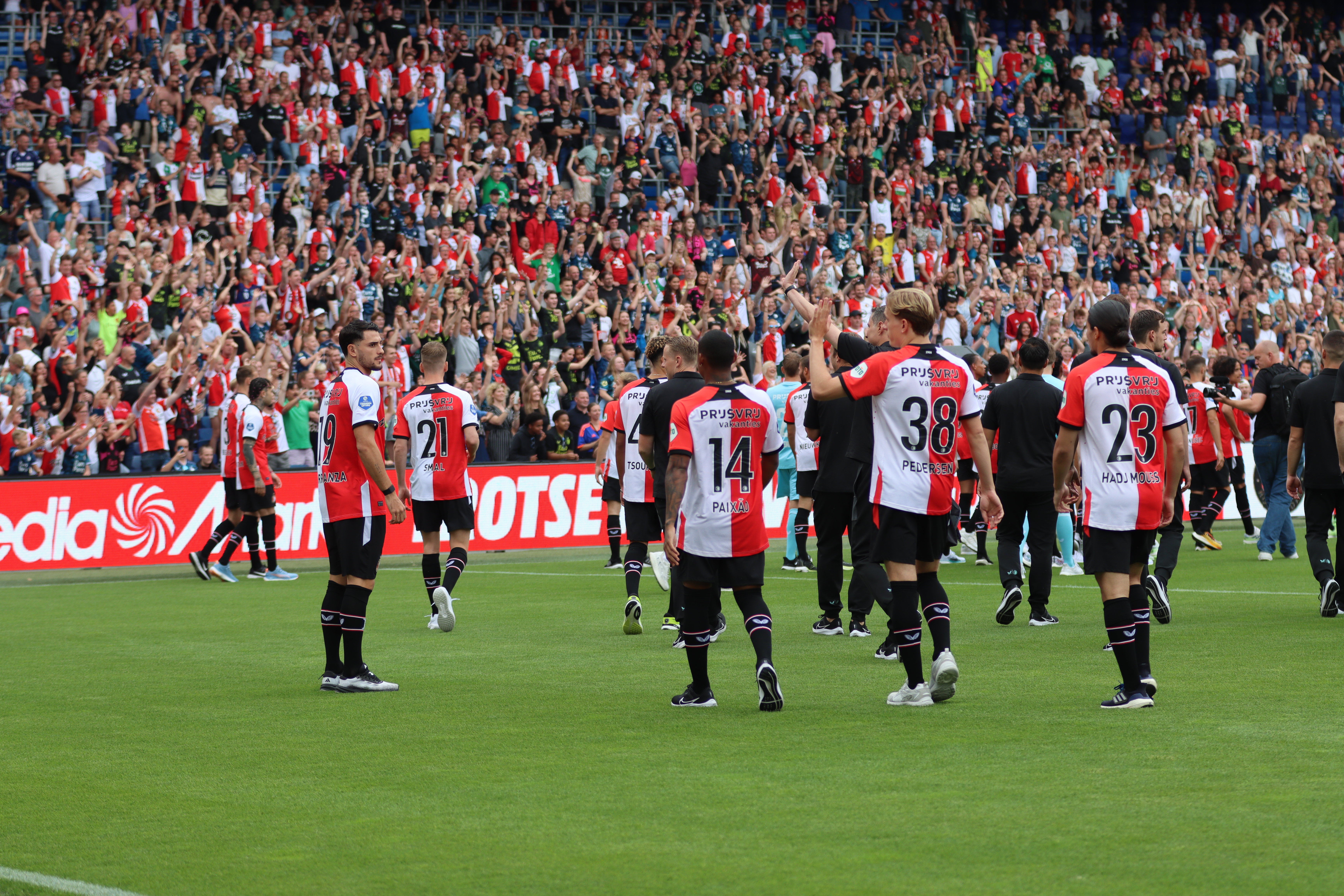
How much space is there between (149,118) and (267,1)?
3700 mm

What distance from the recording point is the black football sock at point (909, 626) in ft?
29.5

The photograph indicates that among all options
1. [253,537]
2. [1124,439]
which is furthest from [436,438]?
[253,537]

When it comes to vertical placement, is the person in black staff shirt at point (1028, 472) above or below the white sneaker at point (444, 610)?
above

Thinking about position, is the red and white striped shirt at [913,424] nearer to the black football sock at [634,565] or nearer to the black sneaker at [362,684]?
the black sneaker at [362,684]

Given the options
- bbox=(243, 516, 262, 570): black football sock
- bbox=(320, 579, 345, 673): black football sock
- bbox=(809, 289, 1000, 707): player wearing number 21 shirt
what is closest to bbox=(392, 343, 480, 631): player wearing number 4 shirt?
bbox=(320, 579, 345, 673): black football sock

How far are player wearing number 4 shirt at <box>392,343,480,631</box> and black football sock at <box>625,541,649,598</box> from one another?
133 centimetres

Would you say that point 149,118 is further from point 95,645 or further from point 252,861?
point 252,861

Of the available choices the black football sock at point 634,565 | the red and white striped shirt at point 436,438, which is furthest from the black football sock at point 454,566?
the black football sock at point 634,565

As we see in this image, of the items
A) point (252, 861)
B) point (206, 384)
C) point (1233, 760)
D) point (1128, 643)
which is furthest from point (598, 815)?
point (206, 384)

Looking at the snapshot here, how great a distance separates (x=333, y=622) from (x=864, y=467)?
3.69m

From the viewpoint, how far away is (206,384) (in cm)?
2280

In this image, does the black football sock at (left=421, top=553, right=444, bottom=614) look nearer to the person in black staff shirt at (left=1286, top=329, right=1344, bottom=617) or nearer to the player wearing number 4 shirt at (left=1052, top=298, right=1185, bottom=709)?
the player wearing number 4 shirt at (left=1052, top=298, right=1185, bottom=709)

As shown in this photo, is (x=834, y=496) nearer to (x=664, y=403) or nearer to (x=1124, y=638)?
(x=664, y=403)

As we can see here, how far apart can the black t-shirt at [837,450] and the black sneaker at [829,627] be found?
121 cm
